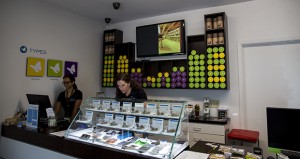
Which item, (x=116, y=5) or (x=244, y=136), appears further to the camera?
(x=116, y=5)

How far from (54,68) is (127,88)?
1.79m

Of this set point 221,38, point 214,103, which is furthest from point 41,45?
point 214,103

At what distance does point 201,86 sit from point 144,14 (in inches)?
76.5

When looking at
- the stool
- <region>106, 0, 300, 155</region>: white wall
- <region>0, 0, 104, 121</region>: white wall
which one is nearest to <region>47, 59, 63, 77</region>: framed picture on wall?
<region>0, 0, 104, 121</region>: white wall

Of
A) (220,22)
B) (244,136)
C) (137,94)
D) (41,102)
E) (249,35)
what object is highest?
(220,22)

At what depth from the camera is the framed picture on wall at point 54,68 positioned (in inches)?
134

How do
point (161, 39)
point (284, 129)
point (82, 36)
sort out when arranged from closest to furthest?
point (284, 129) → point (161, 39) → point (82, 36)

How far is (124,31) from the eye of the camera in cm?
447

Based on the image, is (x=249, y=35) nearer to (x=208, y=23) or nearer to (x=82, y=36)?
(x=208, y=23)

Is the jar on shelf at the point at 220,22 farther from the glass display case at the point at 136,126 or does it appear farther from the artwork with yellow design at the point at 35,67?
the artwork with yellow design at the point at 35,67

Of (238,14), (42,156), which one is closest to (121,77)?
(42,156)

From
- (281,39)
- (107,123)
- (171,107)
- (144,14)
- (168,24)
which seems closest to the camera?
(171,107)

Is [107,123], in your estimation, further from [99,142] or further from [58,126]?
[58,126]

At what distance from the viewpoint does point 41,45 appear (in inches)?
131
